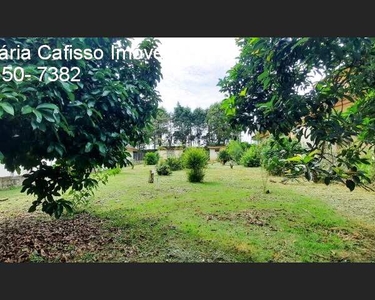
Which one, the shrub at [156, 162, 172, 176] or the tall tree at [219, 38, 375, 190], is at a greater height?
the tall tree at [219, 38, 375, 190]

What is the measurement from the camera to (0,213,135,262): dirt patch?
2.33 m

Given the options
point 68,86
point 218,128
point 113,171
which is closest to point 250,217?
point 218,128

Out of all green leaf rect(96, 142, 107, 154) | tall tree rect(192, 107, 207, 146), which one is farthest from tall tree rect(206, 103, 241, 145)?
green leaf rect(96, 142, 107, 154)

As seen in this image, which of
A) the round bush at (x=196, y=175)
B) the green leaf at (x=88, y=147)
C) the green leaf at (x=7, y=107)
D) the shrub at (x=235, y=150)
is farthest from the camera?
the round bush at (x=196, y=175)

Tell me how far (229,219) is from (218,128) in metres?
0.84

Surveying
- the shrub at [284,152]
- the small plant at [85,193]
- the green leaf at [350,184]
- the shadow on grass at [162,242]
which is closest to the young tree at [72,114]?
the small plant at [85,193]

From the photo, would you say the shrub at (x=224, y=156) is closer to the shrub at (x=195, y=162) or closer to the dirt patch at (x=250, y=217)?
the shrub at (x=195, y=162)

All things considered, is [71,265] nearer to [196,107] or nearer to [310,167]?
[196,107]

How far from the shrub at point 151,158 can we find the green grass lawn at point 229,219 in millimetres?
78

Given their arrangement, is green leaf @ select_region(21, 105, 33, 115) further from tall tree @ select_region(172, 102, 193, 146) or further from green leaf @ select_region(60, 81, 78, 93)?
tall tree @ select_region(172, 102, 193, 146)

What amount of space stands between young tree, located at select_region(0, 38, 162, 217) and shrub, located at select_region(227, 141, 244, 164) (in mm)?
835

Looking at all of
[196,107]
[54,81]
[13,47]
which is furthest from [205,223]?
[13,47]

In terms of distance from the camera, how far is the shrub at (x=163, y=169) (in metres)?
3.12

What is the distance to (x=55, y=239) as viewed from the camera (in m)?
2.49
